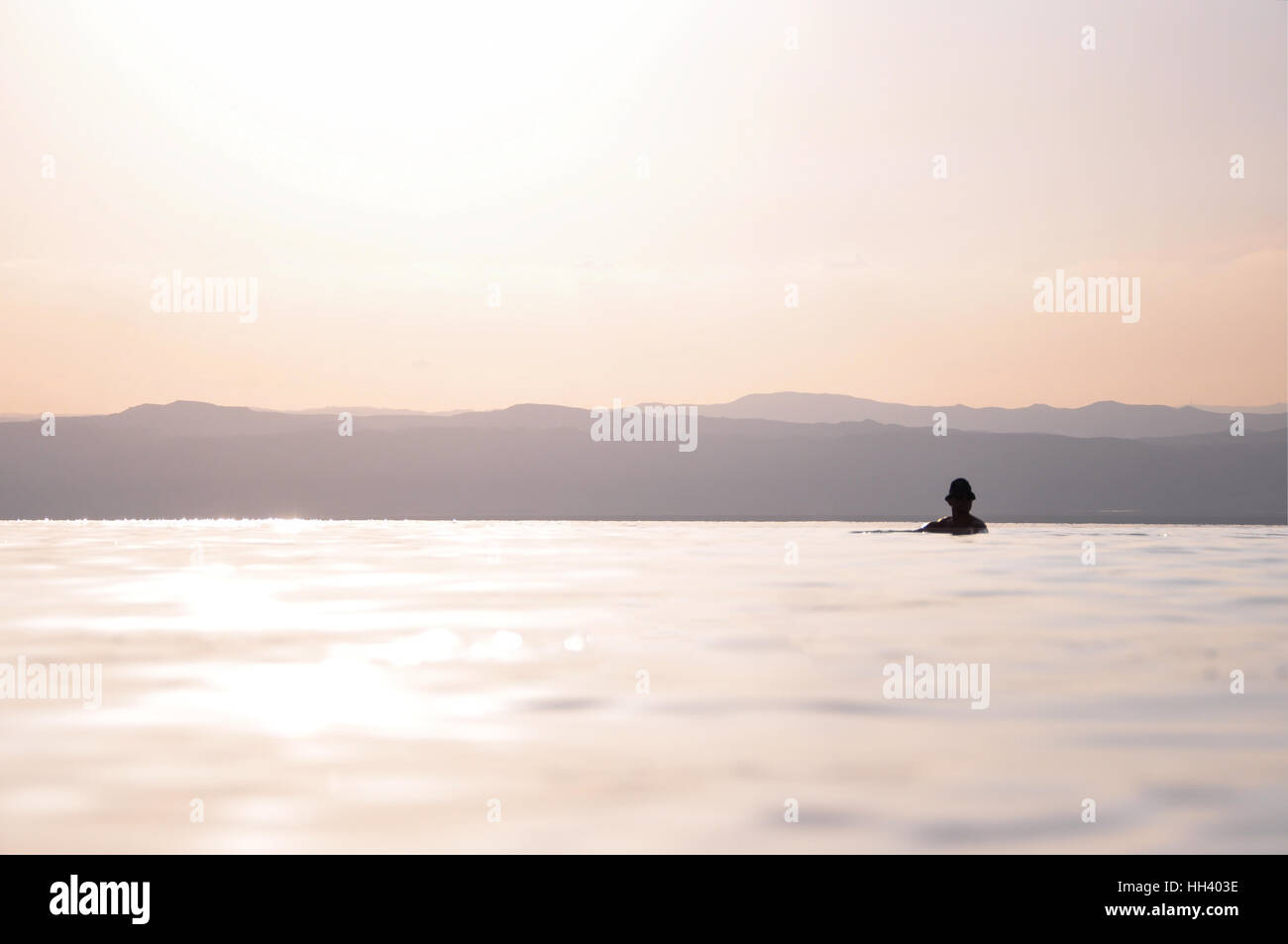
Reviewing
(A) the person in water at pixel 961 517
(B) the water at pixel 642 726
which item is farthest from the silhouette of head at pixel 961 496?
(B) the water at pixel 642 726

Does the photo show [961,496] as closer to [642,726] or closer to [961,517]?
[961,517]

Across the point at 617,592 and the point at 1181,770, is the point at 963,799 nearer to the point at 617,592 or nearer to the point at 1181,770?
the point at 1181,770

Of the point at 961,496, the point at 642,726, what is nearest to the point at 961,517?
the point at 961,496

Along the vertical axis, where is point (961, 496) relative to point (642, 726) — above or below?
above

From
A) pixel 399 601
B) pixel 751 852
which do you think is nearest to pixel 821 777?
pixel 751 852

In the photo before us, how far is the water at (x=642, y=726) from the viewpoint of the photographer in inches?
408

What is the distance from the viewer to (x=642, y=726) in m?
14.8

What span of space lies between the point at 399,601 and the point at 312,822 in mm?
21917

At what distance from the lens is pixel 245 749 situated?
13.1 metres

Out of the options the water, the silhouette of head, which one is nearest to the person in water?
the silhouette of head

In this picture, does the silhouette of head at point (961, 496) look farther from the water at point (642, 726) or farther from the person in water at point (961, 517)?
the water at point (642, 726)

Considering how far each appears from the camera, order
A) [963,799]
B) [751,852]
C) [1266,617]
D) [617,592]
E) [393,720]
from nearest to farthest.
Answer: [751,852] → [963,799] → [393,720] → [1266,617] → [617,592]

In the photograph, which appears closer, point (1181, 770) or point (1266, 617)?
point (1181, 770)

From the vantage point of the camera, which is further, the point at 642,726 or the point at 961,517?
the point at 961,517
